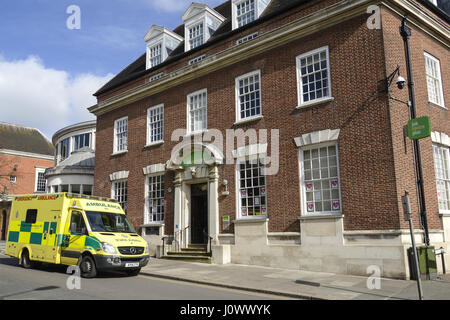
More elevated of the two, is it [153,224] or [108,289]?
[153,224]

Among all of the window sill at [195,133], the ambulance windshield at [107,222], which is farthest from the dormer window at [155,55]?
the ambulance windshield at [107,222]

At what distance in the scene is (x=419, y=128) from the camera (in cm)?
1065

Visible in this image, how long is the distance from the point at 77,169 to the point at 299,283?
60.4 feet

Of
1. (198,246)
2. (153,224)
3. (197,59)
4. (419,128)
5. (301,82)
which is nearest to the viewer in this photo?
(419,128)

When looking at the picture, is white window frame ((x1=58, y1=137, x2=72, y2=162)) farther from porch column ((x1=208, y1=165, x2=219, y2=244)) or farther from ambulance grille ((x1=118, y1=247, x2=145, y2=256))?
ambulance grille ((x1=118, y1=247, x2=145, y2=256))

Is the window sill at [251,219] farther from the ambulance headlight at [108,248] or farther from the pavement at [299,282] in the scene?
the ambulance headlight at [108,248]

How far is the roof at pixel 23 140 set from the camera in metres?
43.5

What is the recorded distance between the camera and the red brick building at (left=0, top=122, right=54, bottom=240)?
39531 millimetres

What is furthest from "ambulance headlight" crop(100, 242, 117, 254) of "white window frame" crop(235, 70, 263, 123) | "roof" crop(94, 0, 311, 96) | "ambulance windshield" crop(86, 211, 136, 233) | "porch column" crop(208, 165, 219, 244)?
"roof" crop(94, 0, 311, 96)

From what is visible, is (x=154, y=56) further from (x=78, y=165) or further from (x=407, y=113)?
(x=407, y=113)

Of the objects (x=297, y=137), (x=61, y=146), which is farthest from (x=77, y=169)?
(x=297, y=137)

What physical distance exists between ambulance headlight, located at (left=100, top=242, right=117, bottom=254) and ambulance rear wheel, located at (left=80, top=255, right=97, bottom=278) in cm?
58
